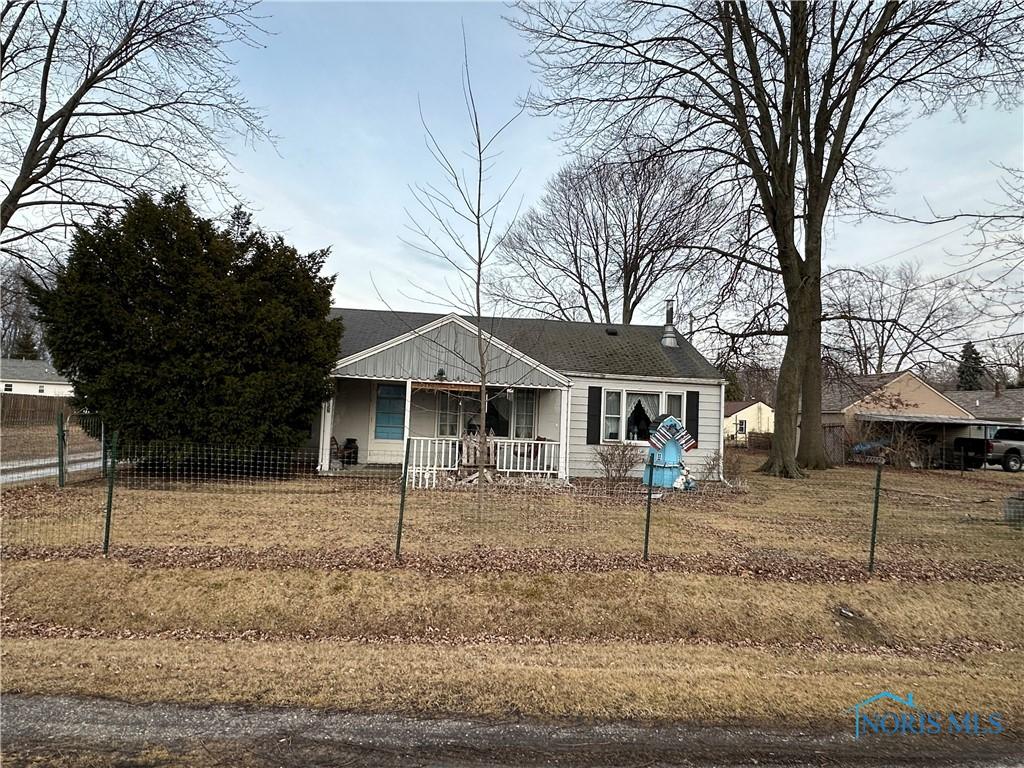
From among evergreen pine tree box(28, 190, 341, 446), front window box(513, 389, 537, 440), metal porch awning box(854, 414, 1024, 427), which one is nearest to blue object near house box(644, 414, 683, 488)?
front window box(513, 389, 537, 440)

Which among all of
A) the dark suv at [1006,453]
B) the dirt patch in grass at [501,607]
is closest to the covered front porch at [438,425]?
the dirt patch in grass at [501,607]

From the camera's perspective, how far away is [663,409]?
15492mm

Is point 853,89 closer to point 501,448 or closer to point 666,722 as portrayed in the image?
point 501,448

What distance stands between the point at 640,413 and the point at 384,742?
12.9 m

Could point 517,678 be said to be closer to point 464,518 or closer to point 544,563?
point 544,563

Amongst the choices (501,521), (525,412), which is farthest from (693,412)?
(501,521)

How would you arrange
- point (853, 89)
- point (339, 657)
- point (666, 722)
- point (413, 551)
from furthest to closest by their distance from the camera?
point (853, 89) → point (413, 551) → point (339, 657) → point (666, 722)

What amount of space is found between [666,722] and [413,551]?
393cm

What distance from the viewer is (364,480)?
488 inches

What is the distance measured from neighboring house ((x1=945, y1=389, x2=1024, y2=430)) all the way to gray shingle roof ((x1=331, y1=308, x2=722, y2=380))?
2621 centimetres

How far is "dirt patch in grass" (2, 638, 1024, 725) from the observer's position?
4012mm

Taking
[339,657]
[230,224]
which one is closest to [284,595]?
[339,657]

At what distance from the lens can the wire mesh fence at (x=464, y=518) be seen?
23.7ft

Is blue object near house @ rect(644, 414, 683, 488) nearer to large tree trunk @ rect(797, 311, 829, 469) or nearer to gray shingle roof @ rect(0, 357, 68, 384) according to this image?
large tree trunk @ rect(797, 311, 829, 469)
